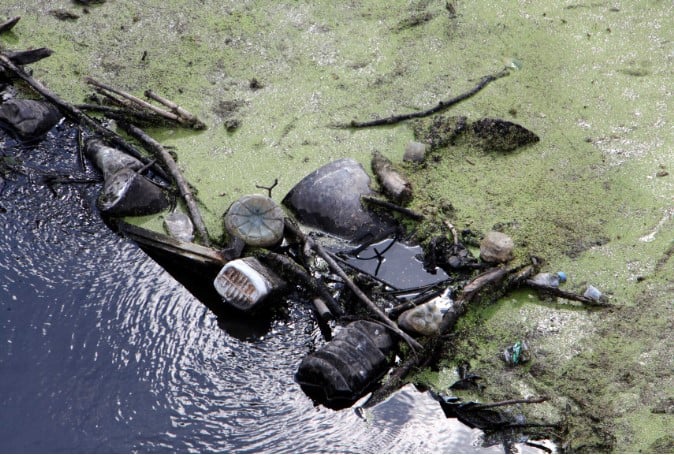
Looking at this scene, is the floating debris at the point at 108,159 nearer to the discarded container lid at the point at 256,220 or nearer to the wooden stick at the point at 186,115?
the wooden stick at the point at 186,115

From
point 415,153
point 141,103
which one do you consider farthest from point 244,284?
point 141,103

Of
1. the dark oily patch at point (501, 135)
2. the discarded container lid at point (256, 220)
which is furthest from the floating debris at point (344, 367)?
the dark oily patch at point (501, 135)

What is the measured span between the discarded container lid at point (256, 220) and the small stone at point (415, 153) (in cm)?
95

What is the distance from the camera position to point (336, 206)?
443 cm

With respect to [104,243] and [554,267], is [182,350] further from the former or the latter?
[554,267]

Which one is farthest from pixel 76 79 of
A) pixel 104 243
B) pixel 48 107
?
pixel 104 243

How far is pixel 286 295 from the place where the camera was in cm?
410

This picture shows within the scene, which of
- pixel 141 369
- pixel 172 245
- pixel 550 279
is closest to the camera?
pixel 141 369

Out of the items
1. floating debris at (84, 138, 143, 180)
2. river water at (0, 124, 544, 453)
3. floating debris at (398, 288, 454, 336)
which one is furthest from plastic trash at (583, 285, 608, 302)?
floating debris at (84, 138, 143, 180)

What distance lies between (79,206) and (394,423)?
2.27m

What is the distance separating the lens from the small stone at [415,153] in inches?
187

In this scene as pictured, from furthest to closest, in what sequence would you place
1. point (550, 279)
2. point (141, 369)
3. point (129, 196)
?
point (129, 196) → point (550, 279) → point (141, 369)

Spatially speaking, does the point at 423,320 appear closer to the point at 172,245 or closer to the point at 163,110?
the point at 172,245

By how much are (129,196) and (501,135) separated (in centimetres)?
228
